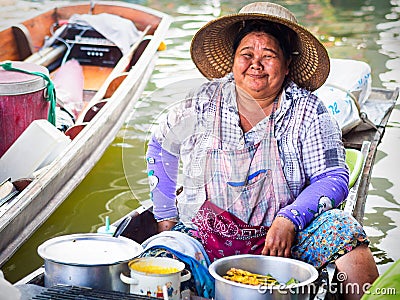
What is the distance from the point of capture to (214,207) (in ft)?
8.36

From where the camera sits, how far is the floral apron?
2.53m

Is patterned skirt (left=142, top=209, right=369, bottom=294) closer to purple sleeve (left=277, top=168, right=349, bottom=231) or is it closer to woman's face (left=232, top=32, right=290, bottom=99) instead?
purple sleeve (left=277, top=168, right=349, bottom=231)

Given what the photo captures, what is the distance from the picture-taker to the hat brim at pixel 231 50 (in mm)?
2613

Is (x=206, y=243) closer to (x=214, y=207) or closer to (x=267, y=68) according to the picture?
(x=214, y=207)

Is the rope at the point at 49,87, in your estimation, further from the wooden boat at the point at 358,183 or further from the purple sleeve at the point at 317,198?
the purple sleeve at the point at 317,198

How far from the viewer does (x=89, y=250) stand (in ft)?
7.14

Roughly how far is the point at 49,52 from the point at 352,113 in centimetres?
254

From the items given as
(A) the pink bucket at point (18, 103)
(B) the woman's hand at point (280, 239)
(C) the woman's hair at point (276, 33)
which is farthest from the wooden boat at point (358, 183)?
(A) the pink bucket at point (18, 103)

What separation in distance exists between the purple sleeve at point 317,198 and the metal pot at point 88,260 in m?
0.55

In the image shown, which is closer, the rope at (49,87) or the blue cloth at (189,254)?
the blue cloth at (189,254)

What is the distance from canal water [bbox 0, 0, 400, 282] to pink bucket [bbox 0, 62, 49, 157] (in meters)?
0.50

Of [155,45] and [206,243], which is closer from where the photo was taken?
[206,243]

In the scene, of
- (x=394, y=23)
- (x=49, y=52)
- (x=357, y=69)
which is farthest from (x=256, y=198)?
(x=394, y=23)

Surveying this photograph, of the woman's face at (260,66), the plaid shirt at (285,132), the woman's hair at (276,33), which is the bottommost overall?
the plaid shirt at (285,132)
